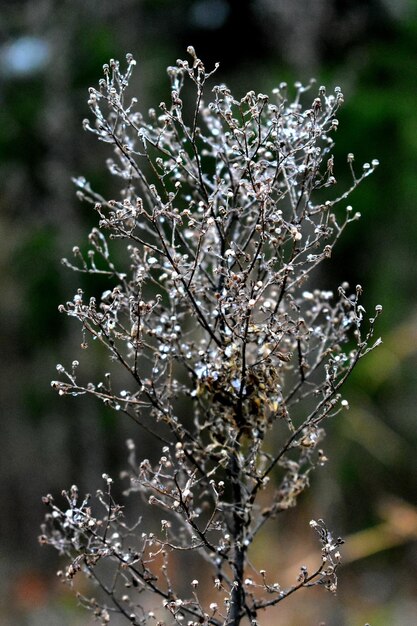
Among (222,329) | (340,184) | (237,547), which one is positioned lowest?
(237,547)

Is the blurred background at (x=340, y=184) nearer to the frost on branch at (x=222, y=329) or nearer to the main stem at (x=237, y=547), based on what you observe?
the main stem at (x=237, y=547)

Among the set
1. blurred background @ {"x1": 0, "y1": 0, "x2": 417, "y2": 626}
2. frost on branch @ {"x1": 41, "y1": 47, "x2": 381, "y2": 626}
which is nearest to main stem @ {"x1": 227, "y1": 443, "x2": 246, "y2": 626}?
frost on branch @ {"x1": 41, "y1": 47, "x2": 381, "y2": 626}

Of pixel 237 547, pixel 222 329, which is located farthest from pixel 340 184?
pixel 237 547

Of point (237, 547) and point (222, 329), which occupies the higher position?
point (222, 329)

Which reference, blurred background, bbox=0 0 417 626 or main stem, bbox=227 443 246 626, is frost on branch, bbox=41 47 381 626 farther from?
blurred background, bbox=0 0 417 626

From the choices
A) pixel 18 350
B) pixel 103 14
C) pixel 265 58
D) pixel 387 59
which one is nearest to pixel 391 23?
pixel 387 59

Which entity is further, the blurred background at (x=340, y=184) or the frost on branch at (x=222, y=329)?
the blurred background at (x=340, y=184)

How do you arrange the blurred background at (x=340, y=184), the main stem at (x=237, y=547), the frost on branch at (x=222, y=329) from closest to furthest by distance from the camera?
the frost on branch at (x=222, y=329), the main stem at (x=237, y=547), the blurred background at (x=340, y=184)

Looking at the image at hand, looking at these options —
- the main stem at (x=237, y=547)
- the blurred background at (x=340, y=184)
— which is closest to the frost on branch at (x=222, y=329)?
the main stem at (x=237, y=547)

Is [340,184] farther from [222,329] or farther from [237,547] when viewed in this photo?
[237,547]
